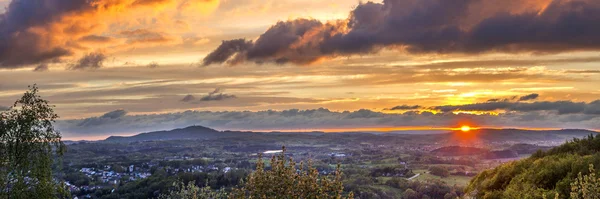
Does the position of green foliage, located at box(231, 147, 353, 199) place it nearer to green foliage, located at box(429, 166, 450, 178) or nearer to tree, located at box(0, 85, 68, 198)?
tree, located at box(0, 85, 68, 198)

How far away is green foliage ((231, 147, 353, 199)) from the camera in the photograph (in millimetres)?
16047

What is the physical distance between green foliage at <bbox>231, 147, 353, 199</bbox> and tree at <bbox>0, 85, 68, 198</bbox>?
69.0 ft

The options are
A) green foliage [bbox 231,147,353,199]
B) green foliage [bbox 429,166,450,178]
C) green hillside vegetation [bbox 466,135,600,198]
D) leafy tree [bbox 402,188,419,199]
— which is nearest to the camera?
green foliage [bbox 231,147,353,199]

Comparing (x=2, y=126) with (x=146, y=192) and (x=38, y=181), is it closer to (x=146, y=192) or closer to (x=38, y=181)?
(x=38, y=181)

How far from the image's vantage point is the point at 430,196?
108125 mm

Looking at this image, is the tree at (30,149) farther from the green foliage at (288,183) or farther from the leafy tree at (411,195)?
the leafy tree at (411,195)

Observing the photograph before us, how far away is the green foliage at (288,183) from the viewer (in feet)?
52.6

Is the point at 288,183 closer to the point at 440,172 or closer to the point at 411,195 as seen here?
the point at 411,195

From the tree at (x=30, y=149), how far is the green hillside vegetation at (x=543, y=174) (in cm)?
2589

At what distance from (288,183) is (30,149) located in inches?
916

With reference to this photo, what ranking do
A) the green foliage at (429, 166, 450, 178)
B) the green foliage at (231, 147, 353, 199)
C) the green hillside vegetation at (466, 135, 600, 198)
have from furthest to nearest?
1. the green foliage at (429, 166, 450, 178)
2. the green hillside vegetation at (466, 135, 600, 198)
3. the green foliage at (231, 147, 353, 199)

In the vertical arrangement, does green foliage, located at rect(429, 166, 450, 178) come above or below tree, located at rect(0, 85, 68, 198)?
below

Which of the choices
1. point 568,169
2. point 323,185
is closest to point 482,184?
point 568,169

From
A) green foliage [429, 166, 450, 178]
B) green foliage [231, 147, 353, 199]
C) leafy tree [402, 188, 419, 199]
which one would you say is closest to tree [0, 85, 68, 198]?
green foliage [231, 147, 353, 199]
